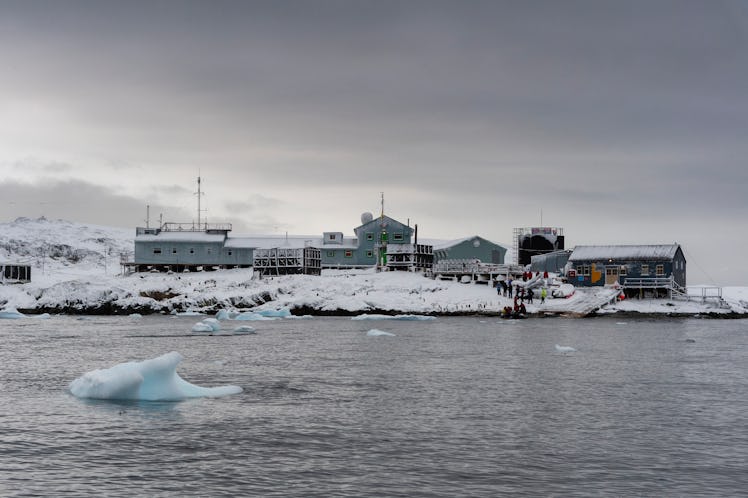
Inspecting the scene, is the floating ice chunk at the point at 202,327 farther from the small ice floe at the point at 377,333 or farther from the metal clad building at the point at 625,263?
the metal clad building at the point at 625,263

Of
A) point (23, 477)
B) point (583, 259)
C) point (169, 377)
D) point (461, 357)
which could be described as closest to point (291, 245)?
point (583, 259)

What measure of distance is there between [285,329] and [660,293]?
4110cm

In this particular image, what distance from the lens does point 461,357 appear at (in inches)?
1439

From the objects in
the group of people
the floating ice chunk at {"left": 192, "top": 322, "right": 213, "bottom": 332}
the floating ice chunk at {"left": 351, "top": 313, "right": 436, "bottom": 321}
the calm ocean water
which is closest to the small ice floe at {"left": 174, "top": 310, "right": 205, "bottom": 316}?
the floating ice chunk at {"left": 351, "top": 313, "right": 436, "bottom": 321}

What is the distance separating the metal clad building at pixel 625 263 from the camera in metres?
78.7

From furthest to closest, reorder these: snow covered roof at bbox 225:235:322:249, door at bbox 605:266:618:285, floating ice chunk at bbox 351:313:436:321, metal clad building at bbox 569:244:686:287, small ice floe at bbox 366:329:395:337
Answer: snow covered roof at bbox 225:235:322:249 → door at bbox 605:266:618:285 → metal clad building at bbox 569:244:686:287 → floating ice chunk at bbox 351:313:436:321 → small ice floe at bbox 366:329:395:337

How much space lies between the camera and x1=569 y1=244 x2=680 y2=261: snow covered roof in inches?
3109

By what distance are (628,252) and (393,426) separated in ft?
216

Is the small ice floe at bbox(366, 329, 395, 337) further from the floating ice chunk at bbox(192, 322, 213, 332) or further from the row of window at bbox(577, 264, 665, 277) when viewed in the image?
the row of window at bbox(577, 264, 665, 277)

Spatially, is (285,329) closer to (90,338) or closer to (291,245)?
(90,338)

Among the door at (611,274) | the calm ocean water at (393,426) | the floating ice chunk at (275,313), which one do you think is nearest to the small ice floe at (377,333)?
the calm ocean water at (393,426)

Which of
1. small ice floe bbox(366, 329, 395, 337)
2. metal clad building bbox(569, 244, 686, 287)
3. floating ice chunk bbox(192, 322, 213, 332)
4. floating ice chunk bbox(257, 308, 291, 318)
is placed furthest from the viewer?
metal clad building bbox(569, 244, 686, 287)

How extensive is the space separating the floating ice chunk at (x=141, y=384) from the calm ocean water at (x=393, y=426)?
0.57m

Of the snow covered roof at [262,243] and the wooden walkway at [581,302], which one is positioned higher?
the snow covered roof at [262,243]
